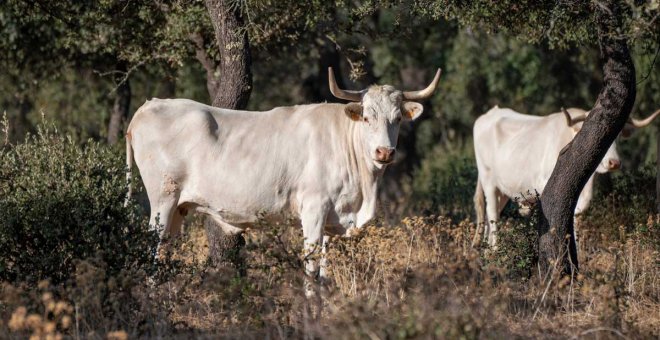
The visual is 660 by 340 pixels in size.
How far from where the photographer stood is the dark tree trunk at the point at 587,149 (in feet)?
28.4

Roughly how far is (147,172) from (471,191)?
7.18m

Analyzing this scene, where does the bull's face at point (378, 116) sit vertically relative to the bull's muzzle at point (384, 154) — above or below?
above

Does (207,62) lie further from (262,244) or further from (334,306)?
(334,306)

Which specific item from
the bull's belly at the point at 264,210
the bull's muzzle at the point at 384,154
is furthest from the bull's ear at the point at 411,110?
the bull's belly at the point at 264,210

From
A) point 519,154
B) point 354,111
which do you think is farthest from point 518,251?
point 519,154

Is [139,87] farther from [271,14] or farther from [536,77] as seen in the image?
[271,14]

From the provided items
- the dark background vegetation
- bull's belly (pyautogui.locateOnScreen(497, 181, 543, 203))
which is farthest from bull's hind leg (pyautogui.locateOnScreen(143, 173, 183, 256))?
bull's belly (pyautogui.locateOnScreen(497, 181, 543, 203))

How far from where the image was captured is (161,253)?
321 inches

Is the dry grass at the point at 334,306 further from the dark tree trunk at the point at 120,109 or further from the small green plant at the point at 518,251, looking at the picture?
the dark tree trunk at the point at 120,109

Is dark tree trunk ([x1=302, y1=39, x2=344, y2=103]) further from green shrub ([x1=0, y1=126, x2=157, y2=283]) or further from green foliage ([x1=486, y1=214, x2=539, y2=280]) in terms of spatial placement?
green shrub ([x1=0, y1=126, x2=157, y2=283])

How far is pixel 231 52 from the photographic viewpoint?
10.0 meters

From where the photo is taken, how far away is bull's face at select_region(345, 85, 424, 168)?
9039 mm

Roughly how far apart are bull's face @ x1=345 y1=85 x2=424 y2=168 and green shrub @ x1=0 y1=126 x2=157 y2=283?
7.03ft

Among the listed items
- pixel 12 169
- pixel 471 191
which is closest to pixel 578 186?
pixel 12 169
